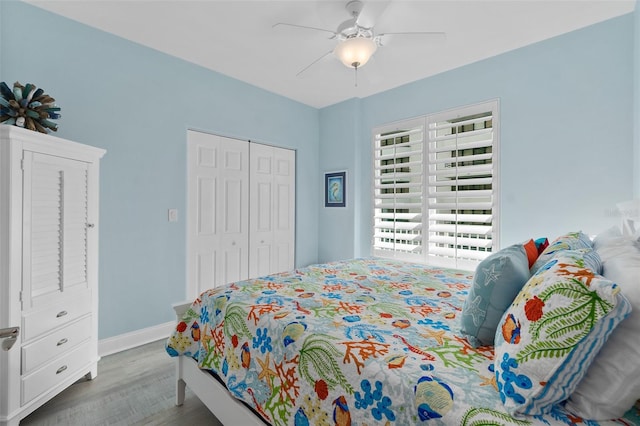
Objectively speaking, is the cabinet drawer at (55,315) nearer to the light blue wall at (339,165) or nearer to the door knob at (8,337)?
the door knob at (8,337)

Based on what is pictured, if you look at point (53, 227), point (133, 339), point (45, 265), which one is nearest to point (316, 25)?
point (53, 227)

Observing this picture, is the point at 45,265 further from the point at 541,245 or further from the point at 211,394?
the point at 541,245

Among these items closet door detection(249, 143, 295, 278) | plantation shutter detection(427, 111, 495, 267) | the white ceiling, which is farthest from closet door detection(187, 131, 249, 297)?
plantation shutter detection(427, 111, 495, 267)

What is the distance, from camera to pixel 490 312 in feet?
3.53

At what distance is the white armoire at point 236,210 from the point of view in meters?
3.15

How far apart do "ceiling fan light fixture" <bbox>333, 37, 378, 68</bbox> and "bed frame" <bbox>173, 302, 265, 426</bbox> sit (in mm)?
1987

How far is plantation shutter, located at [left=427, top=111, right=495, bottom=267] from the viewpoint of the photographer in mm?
2957

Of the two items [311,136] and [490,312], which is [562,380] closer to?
[490,312]

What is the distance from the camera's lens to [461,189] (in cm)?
311

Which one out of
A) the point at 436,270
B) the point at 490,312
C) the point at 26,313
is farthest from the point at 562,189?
the point at 26,313

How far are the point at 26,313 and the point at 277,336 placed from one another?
4.85 ft

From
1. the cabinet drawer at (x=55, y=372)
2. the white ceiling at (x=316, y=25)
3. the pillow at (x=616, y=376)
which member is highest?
the white ceiling at (x=316, y=25)

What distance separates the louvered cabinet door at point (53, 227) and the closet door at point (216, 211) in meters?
1.10

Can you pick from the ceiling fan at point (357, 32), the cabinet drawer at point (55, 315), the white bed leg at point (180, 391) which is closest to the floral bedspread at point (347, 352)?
the white bed leg at point (180, 391)
